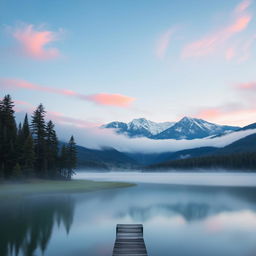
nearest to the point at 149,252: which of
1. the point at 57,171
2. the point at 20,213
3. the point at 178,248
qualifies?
the point at 178,248

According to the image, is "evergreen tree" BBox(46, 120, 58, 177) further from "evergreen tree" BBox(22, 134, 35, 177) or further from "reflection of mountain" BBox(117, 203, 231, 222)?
"reflection of mountain" BBox(117, 203, 231, 222)

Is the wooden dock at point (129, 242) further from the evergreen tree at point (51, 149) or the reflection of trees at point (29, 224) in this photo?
the evergreen tree at point (51, 149)

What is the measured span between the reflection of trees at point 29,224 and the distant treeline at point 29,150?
106ft

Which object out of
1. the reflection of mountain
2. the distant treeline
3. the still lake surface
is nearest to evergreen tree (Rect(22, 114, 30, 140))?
the distant treeline

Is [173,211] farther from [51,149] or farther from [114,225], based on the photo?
[51,149]

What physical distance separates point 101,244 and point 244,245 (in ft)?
39.1

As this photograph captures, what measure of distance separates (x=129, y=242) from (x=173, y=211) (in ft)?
64.8

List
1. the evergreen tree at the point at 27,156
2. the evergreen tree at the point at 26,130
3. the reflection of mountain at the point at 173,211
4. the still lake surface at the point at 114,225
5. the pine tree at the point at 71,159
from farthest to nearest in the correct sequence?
the pine tree at the point at 71,159 < the evergreen tree at the point at 26,130 < the evergreen tree at the point at 27,156 < the reflection of mountain at the point at 173,211 < the still lake surface at the point at 114,225

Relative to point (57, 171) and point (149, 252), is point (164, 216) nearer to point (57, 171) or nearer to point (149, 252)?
point (149, 252)

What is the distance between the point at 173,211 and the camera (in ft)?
134

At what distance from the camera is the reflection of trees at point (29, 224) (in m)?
21.9

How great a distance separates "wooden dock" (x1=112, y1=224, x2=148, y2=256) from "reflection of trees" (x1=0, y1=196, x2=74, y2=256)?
18.9 ft

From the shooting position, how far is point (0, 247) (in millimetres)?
21422

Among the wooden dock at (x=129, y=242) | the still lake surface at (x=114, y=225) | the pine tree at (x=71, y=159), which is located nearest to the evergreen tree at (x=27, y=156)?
the pine tree at (x=71, y=159)
